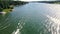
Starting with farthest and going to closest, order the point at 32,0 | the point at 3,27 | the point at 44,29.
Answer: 1. the point at 32,0
2. the point at 3,27
3. the point at 44,29

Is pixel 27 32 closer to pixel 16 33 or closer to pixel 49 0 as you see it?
pixel 16 33

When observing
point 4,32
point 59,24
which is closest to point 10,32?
point 4,32

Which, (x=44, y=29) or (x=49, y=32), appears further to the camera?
(x=44, y=29)

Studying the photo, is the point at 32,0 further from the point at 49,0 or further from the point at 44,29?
the point at 44,29

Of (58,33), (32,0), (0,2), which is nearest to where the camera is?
(58,33)

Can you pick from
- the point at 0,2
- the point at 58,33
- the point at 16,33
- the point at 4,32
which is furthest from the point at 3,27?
the point at 0,2

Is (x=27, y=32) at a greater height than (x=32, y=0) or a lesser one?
greater

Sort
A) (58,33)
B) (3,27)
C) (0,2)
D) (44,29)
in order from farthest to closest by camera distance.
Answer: (0,2)
(3,27)
(44,29)
(58,33)

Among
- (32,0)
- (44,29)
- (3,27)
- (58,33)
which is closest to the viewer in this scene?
(58,33)

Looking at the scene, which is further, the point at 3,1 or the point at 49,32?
the point at 3,1
